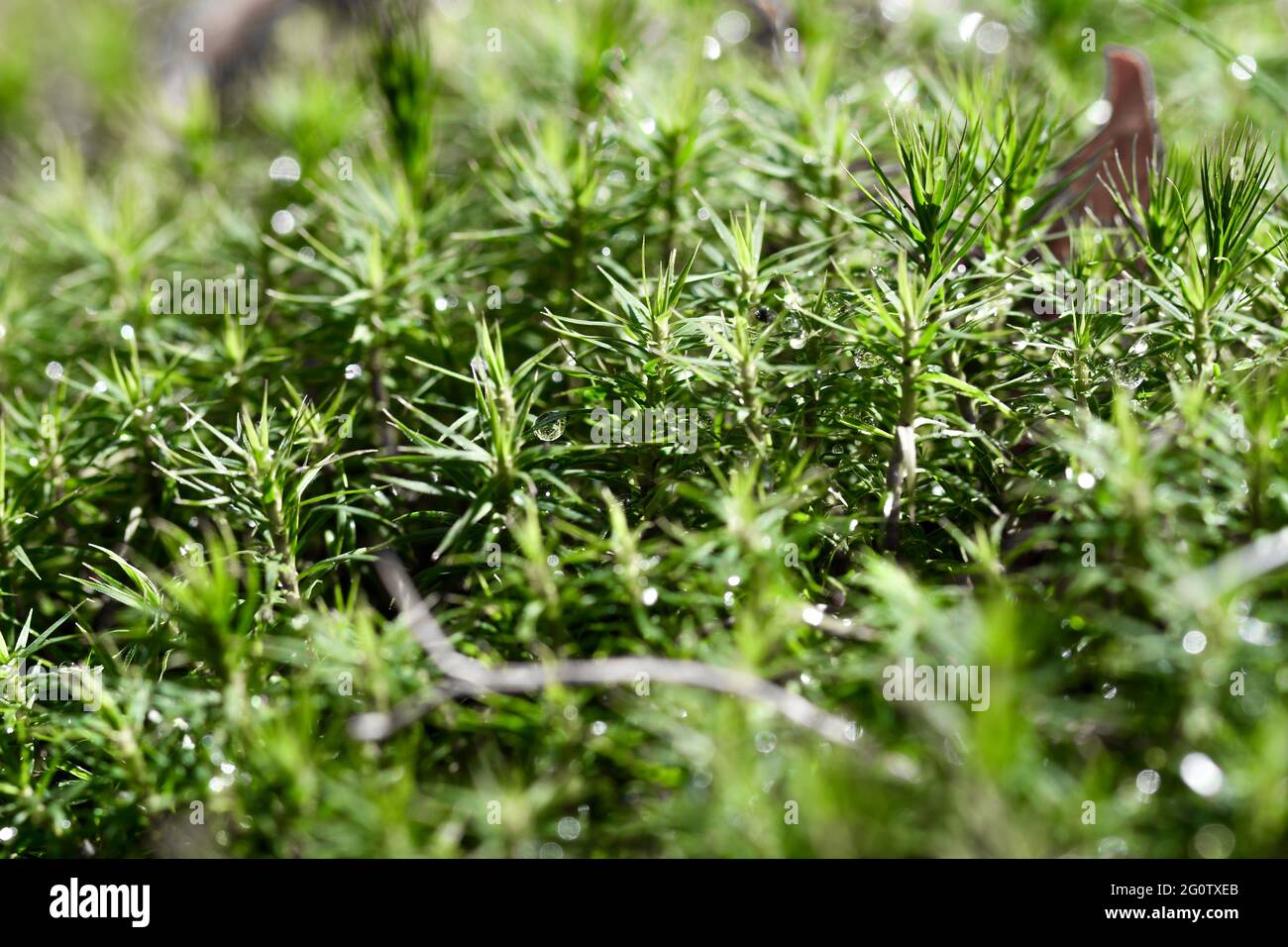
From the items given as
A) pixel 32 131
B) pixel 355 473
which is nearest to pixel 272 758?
pixel 355 473

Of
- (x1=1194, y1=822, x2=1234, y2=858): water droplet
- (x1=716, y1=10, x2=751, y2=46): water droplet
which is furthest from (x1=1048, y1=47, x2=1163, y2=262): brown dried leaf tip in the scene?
(x1=1194, y1=822, x2=1234, y2=858): water droplet

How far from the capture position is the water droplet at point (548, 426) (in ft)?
3.32

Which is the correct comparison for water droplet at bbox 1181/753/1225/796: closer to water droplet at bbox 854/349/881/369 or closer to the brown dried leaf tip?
water droplet at bbox 854/349/881/369

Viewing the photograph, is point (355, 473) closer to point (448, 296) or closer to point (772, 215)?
point (448, 296)

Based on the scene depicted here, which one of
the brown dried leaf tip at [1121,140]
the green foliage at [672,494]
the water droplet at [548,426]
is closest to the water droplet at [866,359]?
the green foliage at [672,494]

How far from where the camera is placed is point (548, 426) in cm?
102

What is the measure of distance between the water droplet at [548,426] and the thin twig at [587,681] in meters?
0.24

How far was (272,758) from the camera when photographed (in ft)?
2.54

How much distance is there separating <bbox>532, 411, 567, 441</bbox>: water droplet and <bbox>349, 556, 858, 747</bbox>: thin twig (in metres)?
0.24

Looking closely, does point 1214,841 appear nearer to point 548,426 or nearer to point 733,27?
point 548,426

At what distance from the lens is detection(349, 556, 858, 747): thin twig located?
2.39 ft

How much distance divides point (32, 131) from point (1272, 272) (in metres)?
2.27

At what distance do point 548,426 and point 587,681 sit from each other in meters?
0.33

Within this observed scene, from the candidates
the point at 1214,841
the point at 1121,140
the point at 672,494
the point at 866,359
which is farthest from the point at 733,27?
the point at 1214,841
